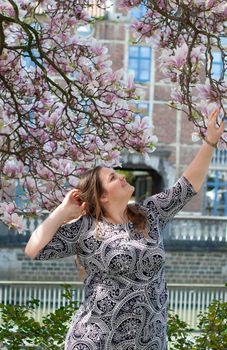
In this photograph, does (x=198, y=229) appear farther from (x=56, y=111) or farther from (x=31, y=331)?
(x=31, y=331)

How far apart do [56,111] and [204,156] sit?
1834 mm

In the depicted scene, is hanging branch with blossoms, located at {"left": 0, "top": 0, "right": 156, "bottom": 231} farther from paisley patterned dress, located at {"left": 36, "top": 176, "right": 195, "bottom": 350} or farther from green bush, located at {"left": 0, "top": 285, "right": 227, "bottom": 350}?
paisley patterned dress, located at {"left": 36, "top": 176, "right": 195, "bottom": 350}

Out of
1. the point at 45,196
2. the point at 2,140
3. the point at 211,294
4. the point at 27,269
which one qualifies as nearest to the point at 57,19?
the point at 2,140

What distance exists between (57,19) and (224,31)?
105 centimetres

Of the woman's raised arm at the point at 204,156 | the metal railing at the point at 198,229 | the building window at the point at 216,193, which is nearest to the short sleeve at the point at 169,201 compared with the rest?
the woman's raised arm at the point at 204,156

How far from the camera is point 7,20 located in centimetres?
468

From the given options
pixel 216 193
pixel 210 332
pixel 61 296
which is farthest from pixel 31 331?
pixel 216 193

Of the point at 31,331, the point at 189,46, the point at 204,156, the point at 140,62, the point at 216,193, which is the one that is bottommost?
the point at 216,193

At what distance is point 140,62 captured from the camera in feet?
78.9

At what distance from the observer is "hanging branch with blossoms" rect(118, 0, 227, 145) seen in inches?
159

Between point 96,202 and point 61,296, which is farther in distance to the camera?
point 61,296

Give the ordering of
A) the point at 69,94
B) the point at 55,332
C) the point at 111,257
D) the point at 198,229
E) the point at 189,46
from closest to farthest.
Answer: the point at 111,257 → the point at 189,46 → the point at 55,332 → the point at 69,94 → the point at 198,229

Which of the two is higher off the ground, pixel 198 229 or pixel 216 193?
pixel 216 193

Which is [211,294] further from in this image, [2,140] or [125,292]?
[125,292]
